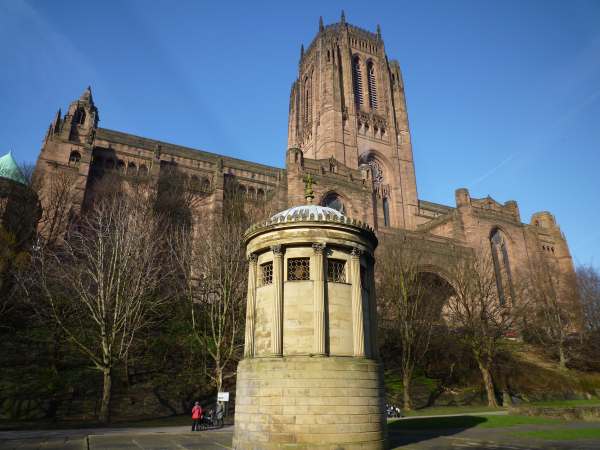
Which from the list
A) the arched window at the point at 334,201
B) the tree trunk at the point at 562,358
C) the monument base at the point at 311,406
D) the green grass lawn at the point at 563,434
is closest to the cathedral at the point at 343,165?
the arched window at the point at 334,201

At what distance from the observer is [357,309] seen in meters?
11.0

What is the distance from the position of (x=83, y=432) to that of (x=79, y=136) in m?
40.3

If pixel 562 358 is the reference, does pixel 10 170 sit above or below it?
above

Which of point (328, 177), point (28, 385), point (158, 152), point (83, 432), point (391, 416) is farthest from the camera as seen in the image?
point (158, 152)

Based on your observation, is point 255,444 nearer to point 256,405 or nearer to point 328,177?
point 256,405

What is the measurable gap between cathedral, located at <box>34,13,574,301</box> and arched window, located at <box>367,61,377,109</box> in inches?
7.7

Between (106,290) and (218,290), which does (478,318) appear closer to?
(218,290)

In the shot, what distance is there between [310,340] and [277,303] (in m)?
1.29

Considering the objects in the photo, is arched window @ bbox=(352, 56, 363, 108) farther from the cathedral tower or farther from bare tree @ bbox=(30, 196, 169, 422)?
bare tree @ bbox=(30, 196, 169, 422)

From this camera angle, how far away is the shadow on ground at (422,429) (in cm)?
1186

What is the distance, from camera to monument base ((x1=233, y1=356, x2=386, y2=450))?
9445 millimetres

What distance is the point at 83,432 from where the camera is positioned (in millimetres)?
13609

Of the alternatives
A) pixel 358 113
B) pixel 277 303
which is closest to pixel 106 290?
pixel 277 303

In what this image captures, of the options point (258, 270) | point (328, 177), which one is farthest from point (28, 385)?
point (328, 177)
